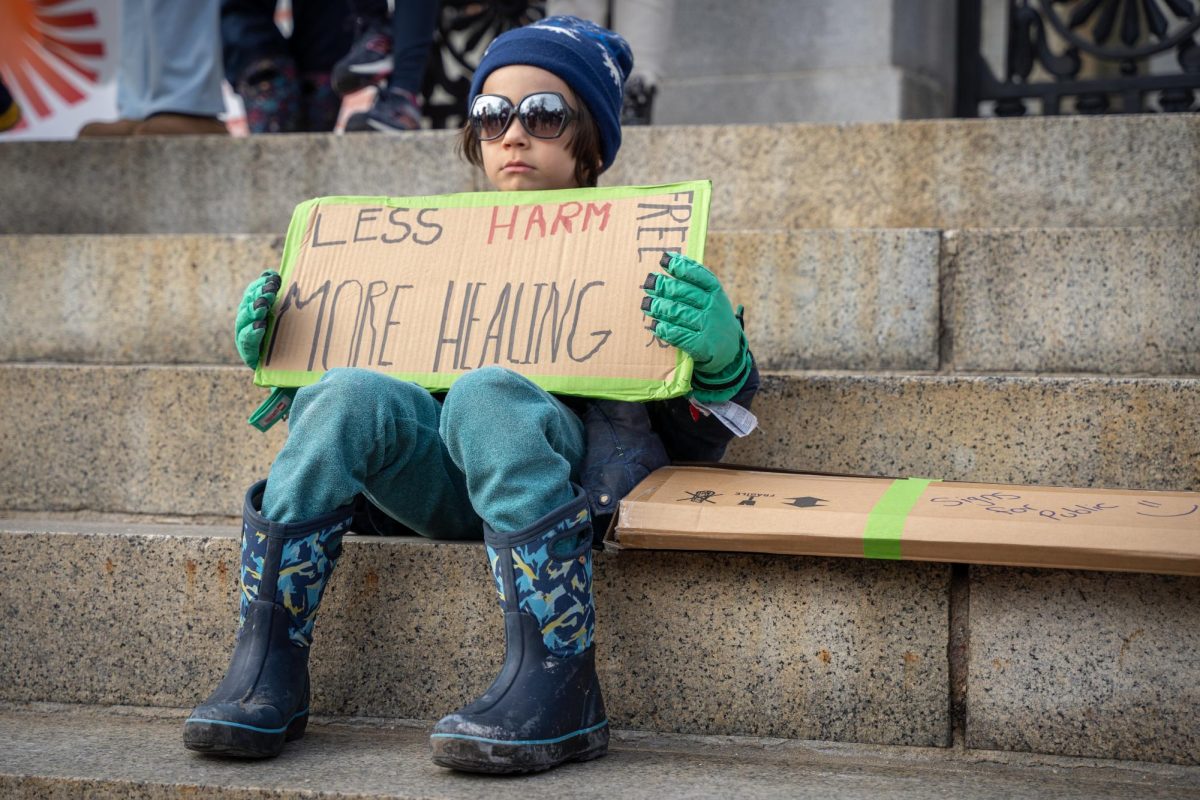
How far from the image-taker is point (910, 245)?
274cm

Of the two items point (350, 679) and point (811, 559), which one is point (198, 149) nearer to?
point (350, 679)

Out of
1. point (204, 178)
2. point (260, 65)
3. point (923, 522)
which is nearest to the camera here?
point (923, 522)

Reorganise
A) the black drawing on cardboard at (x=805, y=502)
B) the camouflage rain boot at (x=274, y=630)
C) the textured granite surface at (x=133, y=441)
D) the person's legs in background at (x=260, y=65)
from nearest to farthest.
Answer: the camouflage rain boot at (x=274, y=630) → the black drawing on cardboard at (x=805, y=502) → the textured granite surface at (x=133, y=441) → the person's legs in background at (x=260, y=65)

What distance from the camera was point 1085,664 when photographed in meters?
1.95

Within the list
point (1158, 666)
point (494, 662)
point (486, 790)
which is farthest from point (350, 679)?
point (1158, 666)

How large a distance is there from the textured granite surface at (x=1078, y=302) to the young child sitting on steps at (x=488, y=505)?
714 millimetres

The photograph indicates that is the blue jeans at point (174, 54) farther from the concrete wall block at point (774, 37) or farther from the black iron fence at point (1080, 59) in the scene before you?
the black iron fence at point (1080, 59)

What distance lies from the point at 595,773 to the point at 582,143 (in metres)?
1.17

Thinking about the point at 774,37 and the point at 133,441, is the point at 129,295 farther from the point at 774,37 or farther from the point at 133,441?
the point at 774,37

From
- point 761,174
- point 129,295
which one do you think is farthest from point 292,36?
point 761,174

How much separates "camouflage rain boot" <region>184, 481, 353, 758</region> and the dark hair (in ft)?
2.74

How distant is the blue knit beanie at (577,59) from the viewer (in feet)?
7.89

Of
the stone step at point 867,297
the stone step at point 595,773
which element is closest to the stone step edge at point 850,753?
the stone step at point 595,773

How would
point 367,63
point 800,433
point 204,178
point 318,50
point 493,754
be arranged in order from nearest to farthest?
point 493,754 → point 800,433 → point 204,178 → point 367,63 → point 318,50
